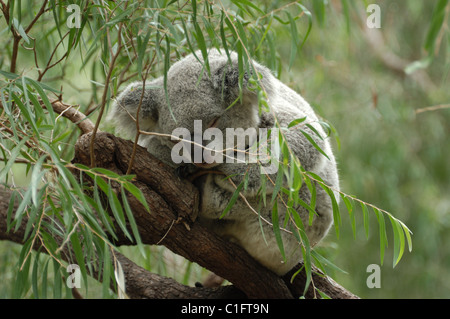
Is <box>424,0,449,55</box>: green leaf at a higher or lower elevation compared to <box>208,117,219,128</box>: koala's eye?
higher

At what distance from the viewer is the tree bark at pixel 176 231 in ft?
6.20

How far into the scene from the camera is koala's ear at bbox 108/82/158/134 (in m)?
2.17

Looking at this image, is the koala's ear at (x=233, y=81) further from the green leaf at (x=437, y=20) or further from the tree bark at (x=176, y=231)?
the green leaf at (x=437, y=20)

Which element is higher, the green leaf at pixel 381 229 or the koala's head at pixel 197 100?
the koala's head at pixel 197 100

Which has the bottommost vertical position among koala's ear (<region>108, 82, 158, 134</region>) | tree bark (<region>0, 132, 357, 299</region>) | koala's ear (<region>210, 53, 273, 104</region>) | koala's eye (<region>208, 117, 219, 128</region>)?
tree bark (<region>0, 132, 357, 299</region>)

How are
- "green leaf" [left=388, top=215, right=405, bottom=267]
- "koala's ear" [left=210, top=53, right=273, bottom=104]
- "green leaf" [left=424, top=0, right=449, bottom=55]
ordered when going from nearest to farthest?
"green leaf" [left=424, top=0, right=449, bottom=55] → "green leaf" [left=388, top=215, right=405, bottom=267] → "koala's ear" [left=210, top=53, right=273, bottom=104]

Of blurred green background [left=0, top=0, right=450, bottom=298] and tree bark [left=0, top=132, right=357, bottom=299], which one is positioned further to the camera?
blurred green background [left=0, top=0, right=450, bottom=298]

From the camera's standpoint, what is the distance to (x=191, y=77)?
2.10m

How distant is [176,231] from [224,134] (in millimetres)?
443

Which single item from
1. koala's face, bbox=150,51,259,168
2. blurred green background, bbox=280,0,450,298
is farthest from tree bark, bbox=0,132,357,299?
blurred green background, bbox=280,0,450,298

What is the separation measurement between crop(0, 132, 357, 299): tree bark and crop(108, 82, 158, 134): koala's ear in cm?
29

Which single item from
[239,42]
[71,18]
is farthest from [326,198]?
[71,18]

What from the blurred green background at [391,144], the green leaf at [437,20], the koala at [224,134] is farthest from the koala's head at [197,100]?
the blurred green background at [391,144]

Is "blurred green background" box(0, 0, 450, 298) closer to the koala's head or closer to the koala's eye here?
the koala's head
